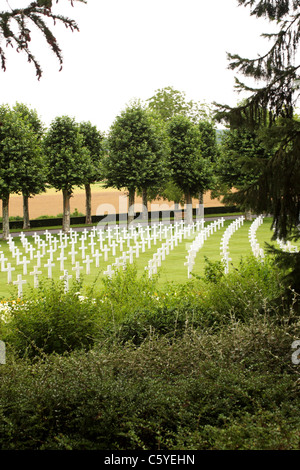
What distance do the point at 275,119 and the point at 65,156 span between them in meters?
30.1

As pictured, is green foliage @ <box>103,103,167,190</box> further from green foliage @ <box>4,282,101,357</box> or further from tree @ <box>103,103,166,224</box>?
green foliage @ <box>4,282,101,357</box>

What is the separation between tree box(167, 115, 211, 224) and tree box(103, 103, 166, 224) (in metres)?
3.19

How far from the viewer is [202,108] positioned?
5816cm

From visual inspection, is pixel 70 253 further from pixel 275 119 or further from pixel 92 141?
pixel 92 141

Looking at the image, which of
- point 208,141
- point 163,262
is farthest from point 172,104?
point 163,262

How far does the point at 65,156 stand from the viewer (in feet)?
116

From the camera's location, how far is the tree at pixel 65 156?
3528 centimetres

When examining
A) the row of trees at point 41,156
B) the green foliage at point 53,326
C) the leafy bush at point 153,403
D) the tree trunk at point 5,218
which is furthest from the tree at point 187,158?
the leafy bush at point 153,403

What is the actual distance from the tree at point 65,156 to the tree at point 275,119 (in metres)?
29.2

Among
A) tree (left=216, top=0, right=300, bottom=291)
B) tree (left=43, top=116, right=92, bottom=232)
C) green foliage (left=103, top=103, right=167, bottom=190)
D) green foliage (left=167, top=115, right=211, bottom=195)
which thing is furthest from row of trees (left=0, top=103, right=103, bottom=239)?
tree (left=216, top=0, right=300, bottom=291)

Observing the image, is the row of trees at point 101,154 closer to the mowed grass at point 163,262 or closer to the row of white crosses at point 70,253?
the mowed grass at point 163,262

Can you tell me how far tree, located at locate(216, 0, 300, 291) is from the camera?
5.58m

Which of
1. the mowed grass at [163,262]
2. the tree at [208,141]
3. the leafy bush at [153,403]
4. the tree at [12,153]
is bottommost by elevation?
the mowed grass at [163,262]
